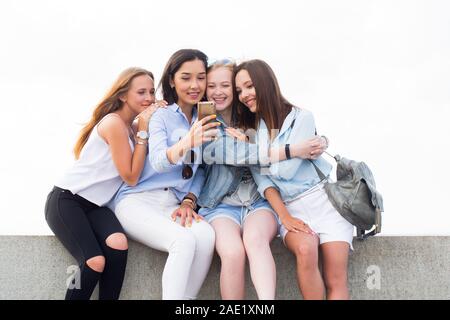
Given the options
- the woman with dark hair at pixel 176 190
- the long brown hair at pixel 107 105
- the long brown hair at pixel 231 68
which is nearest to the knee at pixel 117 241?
the woman with dark hair at pixel 176 190

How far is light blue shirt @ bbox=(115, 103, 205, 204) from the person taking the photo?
426 centimetres

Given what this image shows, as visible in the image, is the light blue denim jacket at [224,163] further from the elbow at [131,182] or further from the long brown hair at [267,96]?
the elbow at [131,182]

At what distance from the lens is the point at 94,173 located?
432 centimetres

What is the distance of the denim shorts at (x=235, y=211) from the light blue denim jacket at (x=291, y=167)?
0.17 meters

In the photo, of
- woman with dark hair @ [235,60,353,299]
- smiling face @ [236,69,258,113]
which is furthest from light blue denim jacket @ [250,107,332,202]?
smiling face @ [236,69,258,113]

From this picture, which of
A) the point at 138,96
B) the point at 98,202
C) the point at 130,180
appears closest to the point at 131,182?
the point at 130,180

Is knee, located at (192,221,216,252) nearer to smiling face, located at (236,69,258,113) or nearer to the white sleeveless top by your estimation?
the white sleeveless top

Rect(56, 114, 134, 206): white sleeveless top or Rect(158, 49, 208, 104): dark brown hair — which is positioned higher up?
Rect(158, 49, 208, 104): dark brown hair

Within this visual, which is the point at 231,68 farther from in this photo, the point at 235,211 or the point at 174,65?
the point at 235,211

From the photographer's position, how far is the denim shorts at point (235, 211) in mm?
4410

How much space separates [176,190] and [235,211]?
1.65 feet

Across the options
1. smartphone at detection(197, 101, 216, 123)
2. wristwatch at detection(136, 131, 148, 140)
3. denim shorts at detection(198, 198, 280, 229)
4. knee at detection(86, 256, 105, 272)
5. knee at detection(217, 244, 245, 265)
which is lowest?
knee at detection(86, 256, 105, 272)

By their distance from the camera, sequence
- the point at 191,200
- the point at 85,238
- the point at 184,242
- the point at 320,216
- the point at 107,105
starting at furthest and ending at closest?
the point at 107,105 < the point at 191,200 < the point at 320,216 < the point at 85,238 < the point at 184,242
